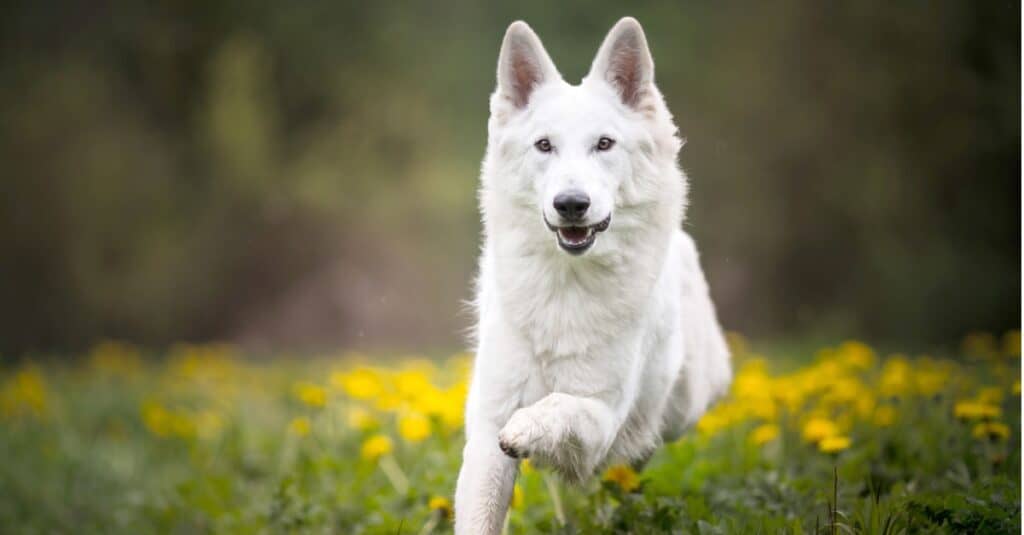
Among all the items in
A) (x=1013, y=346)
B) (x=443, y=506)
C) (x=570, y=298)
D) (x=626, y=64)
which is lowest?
(x=443, y=506)

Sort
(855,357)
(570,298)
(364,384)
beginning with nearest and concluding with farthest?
Result: 1. (570,298)
2. (364,384)
3. (855,357)

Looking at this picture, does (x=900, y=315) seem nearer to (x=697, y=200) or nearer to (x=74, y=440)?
(x=697, y=200)

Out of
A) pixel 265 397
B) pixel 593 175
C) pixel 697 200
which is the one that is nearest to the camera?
pixel 593 175

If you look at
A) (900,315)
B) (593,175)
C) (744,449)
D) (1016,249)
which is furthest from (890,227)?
(593,175)

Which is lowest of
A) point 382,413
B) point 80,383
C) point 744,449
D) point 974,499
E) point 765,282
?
point 974,499

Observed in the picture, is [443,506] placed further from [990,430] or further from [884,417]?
[884,417]

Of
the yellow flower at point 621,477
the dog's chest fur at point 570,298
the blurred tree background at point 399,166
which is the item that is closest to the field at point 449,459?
the yellow flower at point 621,477

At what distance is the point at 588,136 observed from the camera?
2.78 m

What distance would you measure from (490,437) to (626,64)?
118 cm

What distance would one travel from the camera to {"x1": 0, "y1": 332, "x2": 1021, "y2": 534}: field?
3.27 meters

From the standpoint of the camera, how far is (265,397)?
6.30 meters

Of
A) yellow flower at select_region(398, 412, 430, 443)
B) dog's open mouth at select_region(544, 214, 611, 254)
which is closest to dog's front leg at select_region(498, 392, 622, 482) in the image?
dog's open mouth at select_region(544, 214, 611, 254)

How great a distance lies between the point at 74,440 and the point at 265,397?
1.14m

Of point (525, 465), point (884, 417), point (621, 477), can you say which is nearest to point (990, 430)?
point (884, 417)
